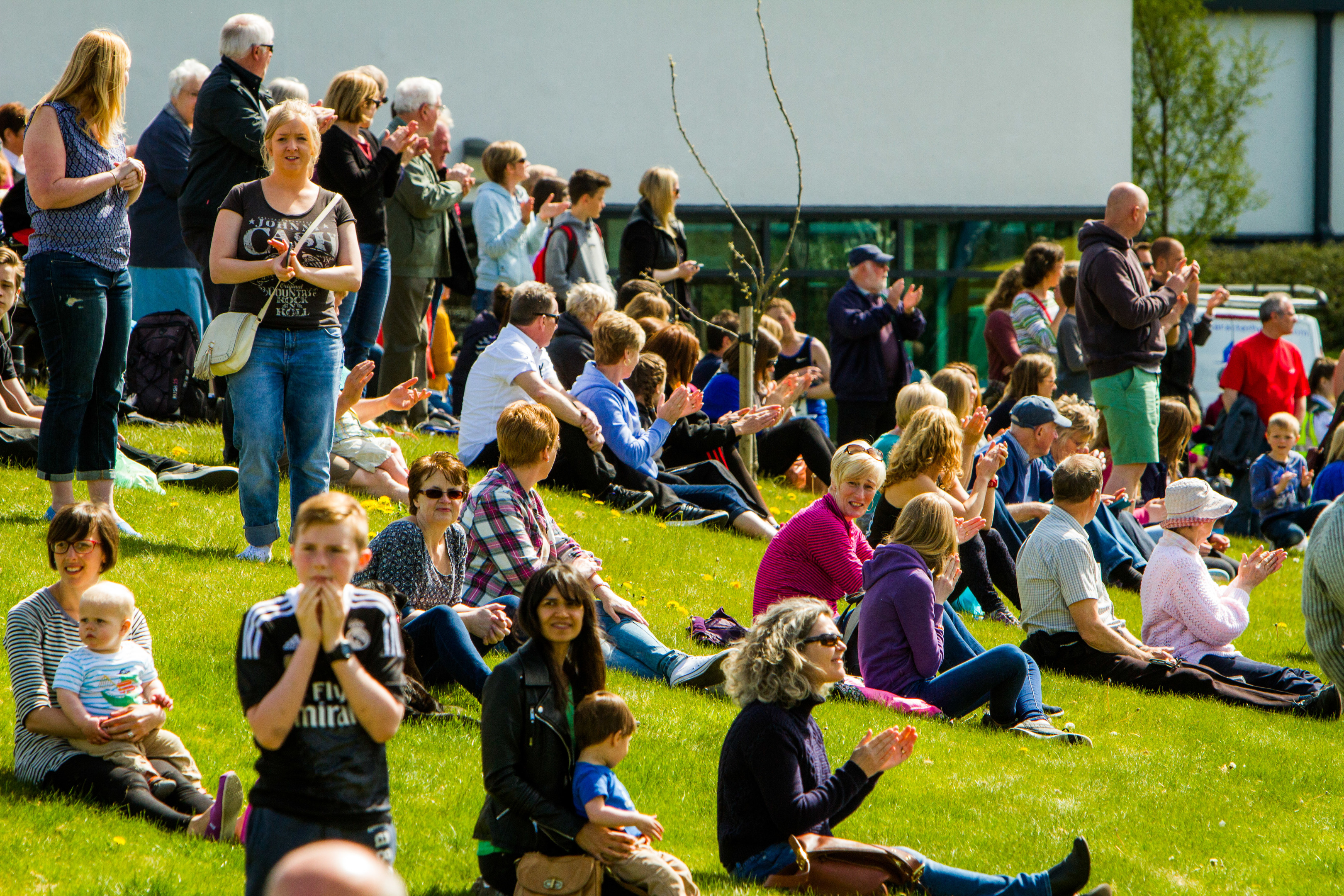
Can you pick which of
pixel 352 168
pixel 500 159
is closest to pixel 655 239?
pixel 500 159

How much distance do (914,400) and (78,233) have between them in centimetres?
495

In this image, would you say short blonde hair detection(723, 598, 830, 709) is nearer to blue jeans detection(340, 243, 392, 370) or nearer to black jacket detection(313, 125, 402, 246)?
black jacket detection(313, 125, 402, 246)

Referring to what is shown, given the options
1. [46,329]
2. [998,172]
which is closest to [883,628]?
[46,329]

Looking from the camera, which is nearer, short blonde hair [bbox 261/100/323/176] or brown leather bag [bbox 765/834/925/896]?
brown leather bag [bbox 765/834/925/896]

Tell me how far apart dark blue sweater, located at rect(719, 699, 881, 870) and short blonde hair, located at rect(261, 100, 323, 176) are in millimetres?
3534

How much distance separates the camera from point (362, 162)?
8.89 m

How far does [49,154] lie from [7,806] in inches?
128

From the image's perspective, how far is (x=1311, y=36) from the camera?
31.3 m

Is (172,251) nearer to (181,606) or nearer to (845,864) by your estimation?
(181,606)

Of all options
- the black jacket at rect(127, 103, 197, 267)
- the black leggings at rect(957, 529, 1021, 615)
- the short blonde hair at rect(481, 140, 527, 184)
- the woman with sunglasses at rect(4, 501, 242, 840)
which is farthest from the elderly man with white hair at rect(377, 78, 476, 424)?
the woman with sunglasses at rect(4, 501, 242, 840)

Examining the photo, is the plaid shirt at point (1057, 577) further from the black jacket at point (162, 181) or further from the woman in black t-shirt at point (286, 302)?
the black jacket at point (162, 181)

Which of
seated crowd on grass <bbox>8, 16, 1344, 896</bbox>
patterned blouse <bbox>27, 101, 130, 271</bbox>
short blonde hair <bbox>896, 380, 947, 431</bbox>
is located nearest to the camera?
seated crowd on grass <bbox>8, 16, 1344, 896</bbox>

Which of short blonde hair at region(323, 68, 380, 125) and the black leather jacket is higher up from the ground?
short blonde hair at region(323, 68, 380, 125)

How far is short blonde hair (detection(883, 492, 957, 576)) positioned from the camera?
6395 millimetres
